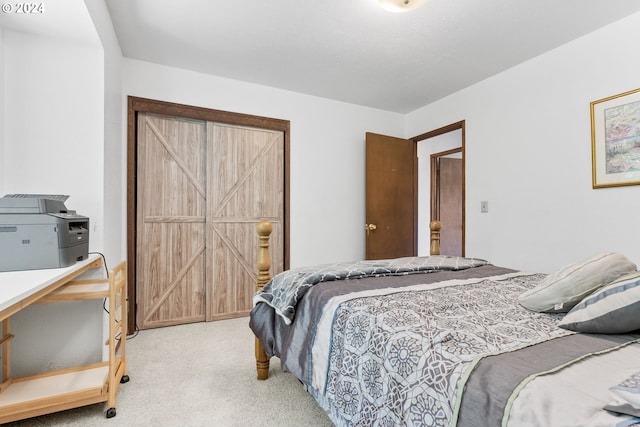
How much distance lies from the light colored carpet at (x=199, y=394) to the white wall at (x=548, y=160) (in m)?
2.27

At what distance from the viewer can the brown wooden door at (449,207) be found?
4926 mm

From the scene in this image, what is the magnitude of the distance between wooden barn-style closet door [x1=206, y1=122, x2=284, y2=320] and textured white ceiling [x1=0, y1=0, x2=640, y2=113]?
640 mm

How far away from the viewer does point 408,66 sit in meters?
2.90

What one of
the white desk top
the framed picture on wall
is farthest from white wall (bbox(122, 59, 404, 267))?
the framed picture on wall

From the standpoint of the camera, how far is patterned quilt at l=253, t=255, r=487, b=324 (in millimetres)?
1522

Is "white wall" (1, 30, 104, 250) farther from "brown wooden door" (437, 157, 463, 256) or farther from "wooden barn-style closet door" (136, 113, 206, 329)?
"brown wooden door" (437, 157, 463, 256)

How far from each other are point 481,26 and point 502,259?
6.53 feet

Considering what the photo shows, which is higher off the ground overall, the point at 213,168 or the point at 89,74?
the point at 89,74

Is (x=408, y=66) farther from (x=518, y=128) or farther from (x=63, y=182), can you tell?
(x=63, y=182)

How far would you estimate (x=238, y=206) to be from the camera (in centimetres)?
325

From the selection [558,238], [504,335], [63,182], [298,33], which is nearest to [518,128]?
[558,238]

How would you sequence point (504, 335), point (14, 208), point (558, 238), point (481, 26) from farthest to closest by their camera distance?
point (558, 238) → point (481, 26) → point (14, 208) → point (504, 335)

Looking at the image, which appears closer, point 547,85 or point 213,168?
point 547,85

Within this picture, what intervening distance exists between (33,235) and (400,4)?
7.78 feet
